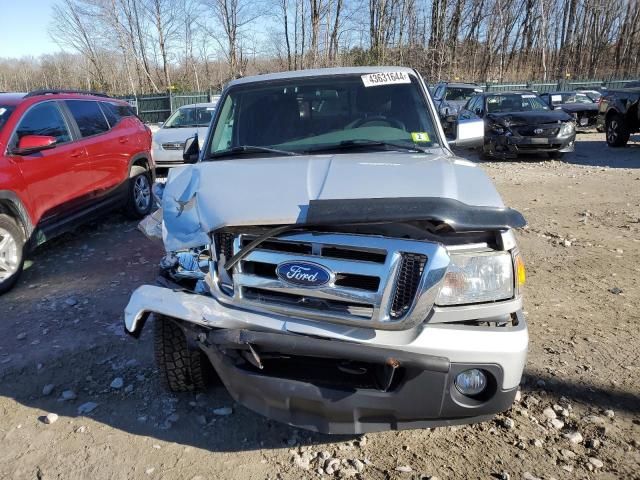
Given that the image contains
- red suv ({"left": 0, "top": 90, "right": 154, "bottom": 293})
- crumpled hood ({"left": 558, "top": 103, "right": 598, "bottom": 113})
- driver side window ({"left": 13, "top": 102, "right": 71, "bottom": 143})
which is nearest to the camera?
red suv ({"left": 0, "top": 90, "right": 154, "bottom": 293})

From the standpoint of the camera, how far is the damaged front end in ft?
7.04

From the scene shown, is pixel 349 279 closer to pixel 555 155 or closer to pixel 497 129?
pixel 497 129

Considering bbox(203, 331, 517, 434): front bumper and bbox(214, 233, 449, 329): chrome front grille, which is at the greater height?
bbox(214, 233, 449, 329): chrome front grille

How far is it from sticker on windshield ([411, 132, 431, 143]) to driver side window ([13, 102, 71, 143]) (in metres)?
3.99

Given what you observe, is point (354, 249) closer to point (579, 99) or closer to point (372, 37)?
point (579, 99)

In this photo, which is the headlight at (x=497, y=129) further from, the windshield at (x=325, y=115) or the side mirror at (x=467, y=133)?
the windshield at (x=325, y=115)

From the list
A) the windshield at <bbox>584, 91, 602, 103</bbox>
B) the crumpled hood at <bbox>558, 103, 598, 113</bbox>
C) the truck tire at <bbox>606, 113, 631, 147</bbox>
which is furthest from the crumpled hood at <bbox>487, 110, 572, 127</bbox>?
the windshield at <bbox>584, 91, 602, 103</bbox>

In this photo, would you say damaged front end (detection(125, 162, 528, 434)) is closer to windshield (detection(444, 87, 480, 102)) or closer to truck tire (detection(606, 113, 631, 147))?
truck tire (detection(606, 113, 631, 147))

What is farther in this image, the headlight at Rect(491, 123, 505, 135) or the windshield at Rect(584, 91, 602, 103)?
the windshield at Rect(584, 91, 602, 103)

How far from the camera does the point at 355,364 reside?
2.27 m

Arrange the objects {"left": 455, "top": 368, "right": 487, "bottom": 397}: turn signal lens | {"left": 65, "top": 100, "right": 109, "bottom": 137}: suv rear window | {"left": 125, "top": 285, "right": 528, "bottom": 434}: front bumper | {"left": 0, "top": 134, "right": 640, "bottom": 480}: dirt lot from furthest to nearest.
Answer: {"left": 65, "top": 100, "right": 109, "bottom": 137}: suv rear window
{"left": 0, "top": 134, "right": 640, "bottom": 480}: dirt lot
{"left": 455, "top": 368, "right": 487, "bottom": 397}: turn signal lens
{"left": 125, "top": 285, "right": 528, "bottom": 434}: front bumper

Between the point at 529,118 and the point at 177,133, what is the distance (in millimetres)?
8159

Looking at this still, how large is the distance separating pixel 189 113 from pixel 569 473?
12417 millimetres

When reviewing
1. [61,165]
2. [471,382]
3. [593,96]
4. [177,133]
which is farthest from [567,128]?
[471,382]
